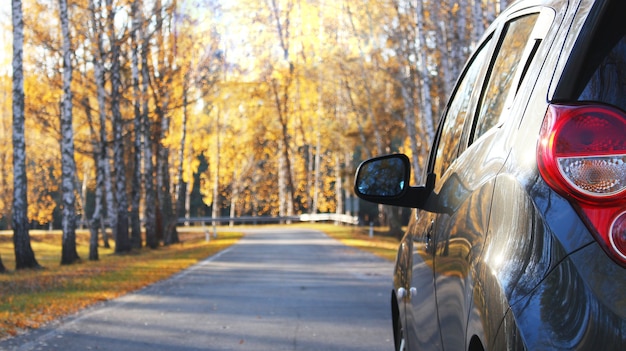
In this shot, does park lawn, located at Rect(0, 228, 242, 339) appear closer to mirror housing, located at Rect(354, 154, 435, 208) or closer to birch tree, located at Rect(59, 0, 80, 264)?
birch tree, located at Rect(59, 0, 80, 264)

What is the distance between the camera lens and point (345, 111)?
5438cm

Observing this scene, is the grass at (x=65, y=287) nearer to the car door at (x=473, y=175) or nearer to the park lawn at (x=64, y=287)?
the park lawn at (x=64, y=287)

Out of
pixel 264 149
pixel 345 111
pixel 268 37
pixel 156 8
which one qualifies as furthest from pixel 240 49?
pixel 156 8

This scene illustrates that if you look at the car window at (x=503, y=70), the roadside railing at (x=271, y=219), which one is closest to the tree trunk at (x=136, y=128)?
the car window at (x=503, y=70)

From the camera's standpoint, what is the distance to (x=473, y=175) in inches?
122

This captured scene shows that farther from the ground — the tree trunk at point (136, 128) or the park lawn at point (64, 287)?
the tree trunk at point (136, 128)

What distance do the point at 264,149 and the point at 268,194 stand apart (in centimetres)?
1023

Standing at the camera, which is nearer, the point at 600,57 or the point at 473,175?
the point at 600,57

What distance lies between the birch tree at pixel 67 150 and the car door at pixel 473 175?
73.5 ft

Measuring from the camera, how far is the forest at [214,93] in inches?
1109

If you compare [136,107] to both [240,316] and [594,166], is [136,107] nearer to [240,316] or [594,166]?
[240,316]

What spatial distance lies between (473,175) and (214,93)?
44.5 m

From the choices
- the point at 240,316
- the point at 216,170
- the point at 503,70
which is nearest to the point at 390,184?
the point at 503,70

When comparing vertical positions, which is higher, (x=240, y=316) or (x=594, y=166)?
(x=594, y=166)
